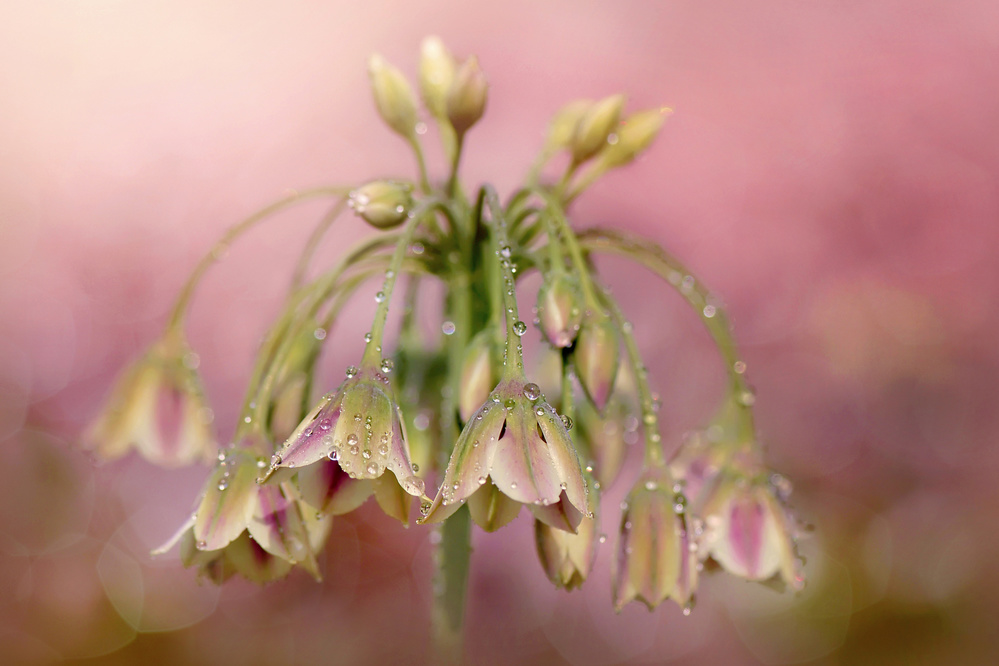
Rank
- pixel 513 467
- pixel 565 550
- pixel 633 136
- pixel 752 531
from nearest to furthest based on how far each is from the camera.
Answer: pixel 513 467 → pixel 565 550 → pixel 752 531 → pixel 633 136

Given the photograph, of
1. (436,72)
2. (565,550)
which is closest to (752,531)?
(565,550)

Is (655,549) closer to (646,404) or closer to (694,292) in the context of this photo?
(646,404)

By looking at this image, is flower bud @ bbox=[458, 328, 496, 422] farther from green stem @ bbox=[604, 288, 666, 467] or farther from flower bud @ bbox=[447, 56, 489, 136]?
flower bud @ bbox=[447, 56, 489, 136]

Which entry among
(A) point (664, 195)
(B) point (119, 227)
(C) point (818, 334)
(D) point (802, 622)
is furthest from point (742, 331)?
(B) point (119, 227)

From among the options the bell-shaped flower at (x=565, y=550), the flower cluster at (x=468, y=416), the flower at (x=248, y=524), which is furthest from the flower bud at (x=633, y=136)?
the flower at (x=248, y=524)

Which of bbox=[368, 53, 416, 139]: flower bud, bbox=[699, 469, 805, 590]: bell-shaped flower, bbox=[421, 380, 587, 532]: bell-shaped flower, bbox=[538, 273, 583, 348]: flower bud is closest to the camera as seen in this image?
bbox=[421, 380, 587, 532]: bell-shaped flower

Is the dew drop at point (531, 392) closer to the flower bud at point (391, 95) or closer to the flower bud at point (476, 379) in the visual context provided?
the flower bud at point (476, 379)

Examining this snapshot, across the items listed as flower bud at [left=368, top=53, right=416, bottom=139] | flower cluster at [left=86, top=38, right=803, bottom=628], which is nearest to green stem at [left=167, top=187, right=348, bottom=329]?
flower cluster at [left=86, top=38, right=803, bottom=628]
